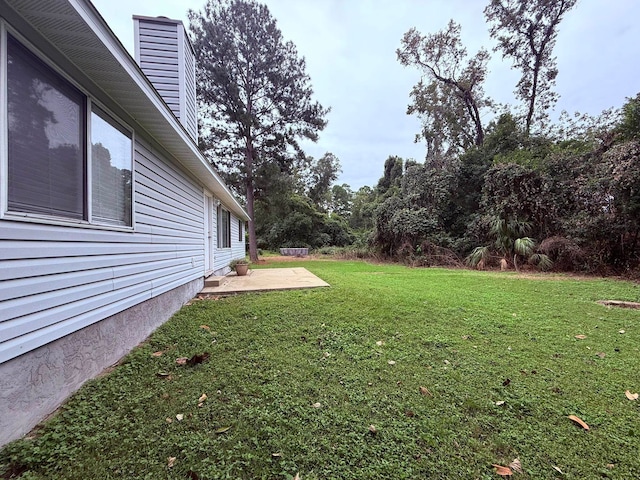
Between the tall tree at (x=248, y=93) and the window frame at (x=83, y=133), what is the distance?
490 inches

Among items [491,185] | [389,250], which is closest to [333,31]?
[491,185]

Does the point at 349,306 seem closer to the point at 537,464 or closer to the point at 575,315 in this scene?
the point at 537,464

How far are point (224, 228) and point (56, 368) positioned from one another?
7319 mm

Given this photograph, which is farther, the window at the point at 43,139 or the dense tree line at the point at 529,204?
the dense tree line at the point at 529,204

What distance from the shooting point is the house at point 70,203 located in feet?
5.06

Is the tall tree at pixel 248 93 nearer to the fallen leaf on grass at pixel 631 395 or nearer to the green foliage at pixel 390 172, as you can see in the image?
the green foliage at pixel 390 172

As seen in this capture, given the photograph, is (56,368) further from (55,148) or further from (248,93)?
(248,93)

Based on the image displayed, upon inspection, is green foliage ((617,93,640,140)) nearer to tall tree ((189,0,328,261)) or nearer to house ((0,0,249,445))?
house ((0,0,249,445))

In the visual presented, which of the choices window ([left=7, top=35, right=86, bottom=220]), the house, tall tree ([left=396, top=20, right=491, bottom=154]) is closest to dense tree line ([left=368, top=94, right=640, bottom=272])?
tall tree ([left=396, top=20, right=491, bottom=154])

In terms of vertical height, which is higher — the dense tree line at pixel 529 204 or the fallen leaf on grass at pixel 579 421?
the dense tree line at pixel 529 204

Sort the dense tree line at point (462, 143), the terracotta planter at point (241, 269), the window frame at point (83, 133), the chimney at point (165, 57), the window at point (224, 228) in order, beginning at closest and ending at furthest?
1. the window frame at point (83, 133)
2. the chimney at point (165, 57)
3. the terracotta planter at point (241, 269)
4. the window at point (224, 228)
5. the dense tree line at point (462, 143)

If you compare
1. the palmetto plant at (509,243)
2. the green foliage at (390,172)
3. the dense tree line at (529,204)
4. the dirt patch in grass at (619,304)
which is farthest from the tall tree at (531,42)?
the dirt patch in grass at (619,304)

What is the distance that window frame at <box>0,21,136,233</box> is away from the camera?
1.49m

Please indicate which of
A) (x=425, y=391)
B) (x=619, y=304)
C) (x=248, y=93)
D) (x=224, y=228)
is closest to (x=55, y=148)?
(x=425, y=391)
